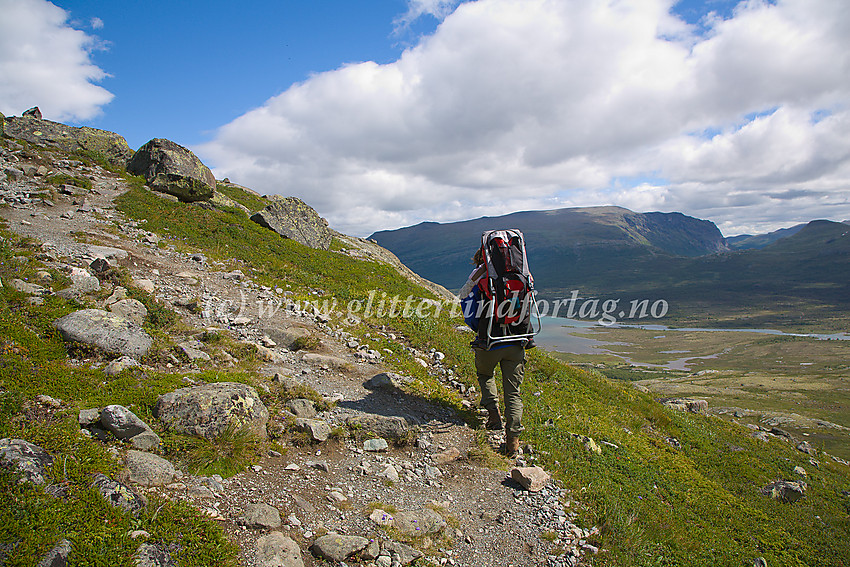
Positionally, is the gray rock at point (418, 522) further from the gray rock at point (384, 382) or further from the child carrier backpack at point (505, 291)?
the gray rock at point (384, 382)

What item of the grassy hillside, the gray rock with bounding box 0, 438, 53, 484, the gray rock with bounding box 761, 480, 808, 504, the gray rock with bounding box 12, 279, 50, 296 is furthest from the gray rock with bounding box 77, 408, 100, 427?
the gray rock with bounding box 761, 480, 808, 504

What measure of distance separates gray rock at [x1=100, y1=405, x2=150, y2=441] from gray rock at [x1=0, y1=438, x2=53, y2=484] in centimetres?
116

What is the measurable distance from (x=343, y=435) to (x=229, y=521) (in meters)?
3.20

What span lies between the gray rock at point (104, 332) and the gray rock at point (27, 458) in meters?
4.17

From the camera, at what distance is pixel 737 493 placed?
13820mm

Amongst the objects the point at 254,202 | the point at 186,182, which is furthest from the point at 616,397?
the point at 254,202

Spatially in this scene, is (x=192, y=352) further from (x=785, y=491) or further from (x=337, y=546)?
(x=785, y=491)

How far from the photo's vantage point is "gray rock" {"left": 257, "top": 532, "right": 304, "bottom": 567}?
4.97 meters

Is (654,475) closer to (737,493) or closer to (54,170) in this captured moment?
(737,493)

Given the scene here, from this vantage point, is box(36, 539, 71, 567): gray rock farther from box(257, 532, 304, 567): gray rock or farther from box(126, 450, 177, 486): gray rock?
box(257, 532, 304, 567): gray rock

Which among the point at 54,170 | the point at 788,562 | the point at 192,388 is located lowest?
the point at 788,562

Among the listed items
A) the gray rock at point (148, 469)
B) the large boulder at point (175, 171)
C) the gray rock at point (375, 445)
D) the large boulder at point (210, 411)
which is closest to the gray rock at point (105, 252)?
the large boulder at point (210, 411)

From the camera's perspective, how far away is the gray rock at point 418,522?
20.4 feet

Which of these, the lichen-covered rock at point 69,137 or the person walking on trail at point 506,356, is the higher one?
the lichen-covered rock at point 69,137
